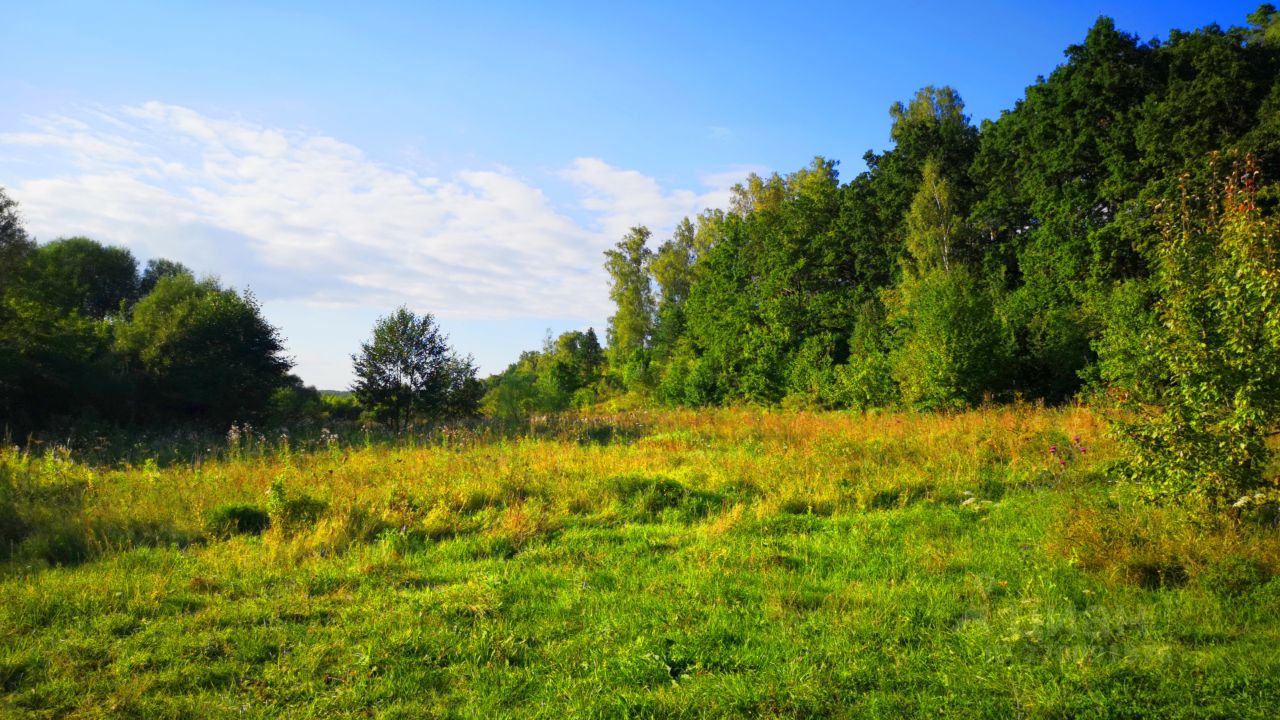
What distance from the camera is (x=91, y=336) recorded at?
87.6 ft

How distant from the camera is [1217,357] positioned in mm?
5781

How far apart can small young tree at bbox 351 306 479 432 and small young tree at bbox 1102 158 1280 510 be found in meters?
22.2

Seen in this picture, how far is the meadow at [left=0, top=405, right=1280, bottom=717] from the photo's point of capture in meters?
3.65

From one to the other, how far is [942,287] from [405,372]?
1900cm

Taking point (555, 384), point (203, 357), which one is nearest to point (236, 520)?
point (203, 357)

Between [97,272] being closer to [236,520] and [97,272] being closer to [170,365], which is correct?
[170,365]

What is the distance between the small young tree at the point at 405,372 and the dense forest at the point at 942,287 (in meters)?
0.19

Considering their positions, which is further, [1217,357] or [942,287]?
[942,287]

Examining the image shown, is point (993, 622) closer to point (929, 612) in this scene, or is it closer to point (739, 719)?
point (929, 612)

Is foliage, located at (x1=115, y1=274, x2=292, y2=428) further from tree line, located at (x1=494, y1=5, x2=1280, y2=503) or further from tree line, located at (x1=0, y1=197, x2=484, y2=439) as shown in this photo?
tree line, located at (x1=494, y1=5, x2=1280, y2=503)

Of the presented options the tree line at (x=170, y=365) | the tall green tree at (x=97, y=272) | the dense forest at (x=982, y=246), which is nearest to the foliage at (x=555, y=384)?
the dense forest at (x=982, y=246)

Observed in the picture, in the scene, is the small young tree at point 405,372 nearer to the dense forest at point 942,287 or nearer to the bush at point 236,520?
the dense forest at point 942,287

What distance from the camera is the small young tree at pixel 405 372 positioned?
941 inches

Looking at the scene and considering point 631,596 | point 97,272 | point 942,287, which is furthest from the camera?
point 97,272
